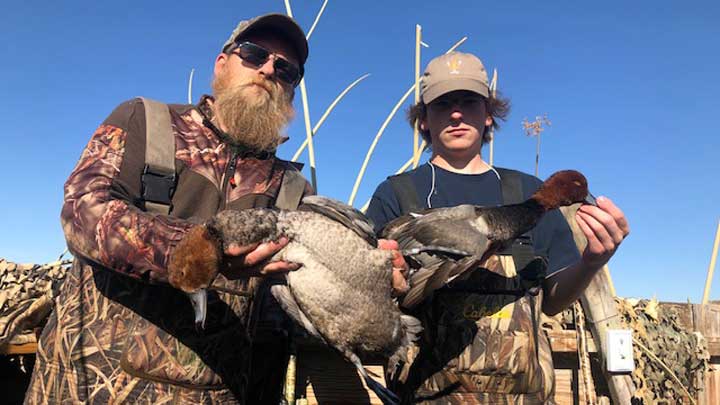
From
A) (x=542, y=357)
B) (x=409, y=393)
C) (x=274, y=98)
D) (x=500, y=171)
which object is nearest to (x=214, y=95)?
(x=274, y=98)

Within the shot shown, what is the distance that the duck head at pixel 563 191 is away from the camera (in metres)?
3.27

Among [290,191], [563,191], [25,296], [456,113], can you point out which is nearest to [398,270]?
[290,191]

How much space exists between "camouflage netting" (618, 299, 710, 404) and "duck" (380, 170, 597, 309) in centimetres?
169

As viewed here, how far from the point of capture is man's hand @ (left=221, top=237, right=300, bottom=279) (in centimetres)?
238

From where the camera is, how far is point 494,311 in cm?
286

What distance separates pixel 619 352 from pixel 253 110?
9.90 feet

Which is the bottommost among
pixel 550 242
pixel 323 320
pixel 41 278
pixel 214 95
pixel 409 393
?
pixel 409 393

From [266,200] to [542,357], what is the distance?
1.85 metres

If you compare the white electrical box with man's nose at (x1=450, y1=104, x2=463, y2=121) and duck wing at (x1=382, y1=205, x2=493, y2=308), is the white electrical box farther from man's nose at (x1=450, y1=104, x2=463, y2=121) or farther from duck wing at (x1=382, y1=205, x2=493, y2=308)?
man's nose at (x1=450, y1=104, x2=463, y2=121)

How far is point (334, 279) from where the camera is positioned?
268 cm

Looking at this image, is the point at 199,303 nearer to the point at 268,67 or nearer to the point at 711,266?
the point at 268,67

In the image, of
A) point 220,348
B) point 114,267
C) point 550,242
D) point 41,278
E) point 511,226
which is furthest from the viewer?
point 41,278

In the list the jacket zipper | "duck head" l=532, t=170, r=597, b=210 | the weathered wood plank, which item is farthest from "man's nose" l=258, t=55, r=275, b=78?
the weathered wood plank

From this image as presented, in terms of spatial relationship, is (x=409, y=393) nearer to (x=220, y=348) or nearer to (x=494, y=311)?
(x=494, y=311)
